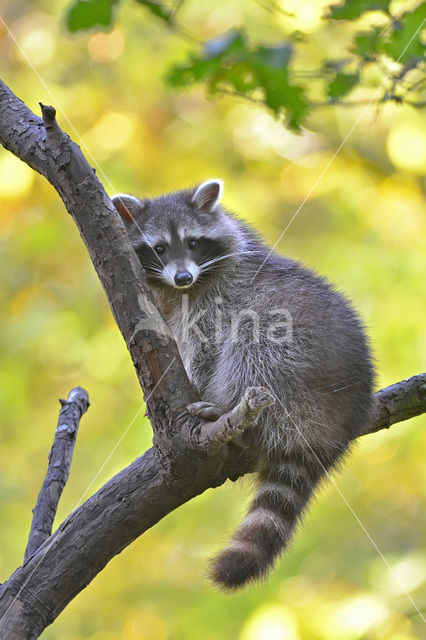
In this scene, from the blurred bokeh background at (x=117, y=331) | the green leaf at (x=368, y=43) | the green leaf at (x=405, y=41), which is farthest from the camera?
the blurred bokeh background at (x=117, y=331)

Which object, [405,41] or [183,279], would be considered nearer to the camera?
[405,41]

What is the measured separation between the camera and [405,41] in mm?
2111

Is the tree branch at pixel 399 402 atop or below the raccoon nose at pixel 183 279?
below

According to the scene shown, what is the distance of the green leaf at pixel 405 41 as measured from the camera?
1.99 meters

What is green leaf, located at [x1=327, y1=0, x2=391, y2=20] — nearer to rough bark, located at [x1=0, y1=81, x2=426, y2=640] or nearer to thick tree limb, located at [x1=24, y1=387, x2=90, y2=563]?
rough bark, located at [x1=0, y1=81, x2=426, y2=640]

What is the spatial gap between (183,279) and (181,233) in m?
0.36

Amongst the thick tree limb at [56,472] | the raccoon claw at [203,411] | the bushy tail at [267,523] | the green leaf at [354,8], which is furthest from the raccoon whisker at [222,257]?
the green leaf at [354,8]

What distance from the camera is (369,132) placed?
5.66 m

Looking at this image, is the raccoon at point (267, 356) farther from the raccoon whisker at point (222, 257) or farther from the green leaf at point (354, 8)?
the green leaf at point (354, 8)

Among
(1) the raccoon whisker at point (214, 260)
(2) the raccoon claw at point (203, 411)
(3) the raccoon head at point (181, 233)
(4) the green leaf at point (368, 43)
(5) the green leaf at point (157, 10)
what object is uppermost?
(3) the raccoon head at point (181, 233)

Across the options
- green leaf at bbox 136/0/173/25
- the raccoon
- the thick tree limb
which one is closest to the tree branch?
the raccoon

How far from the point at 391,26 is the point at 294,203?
11.5 feet

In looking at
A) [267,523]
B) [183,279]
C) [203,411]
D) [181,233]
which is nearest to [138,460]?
[203,411]

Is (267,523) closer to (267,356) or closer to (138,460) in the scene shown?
(138,460)
